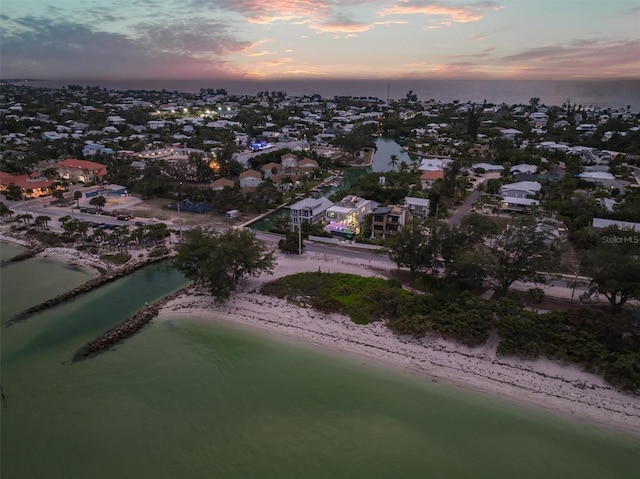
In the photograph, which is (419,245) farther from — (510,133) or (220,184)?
(510,133)

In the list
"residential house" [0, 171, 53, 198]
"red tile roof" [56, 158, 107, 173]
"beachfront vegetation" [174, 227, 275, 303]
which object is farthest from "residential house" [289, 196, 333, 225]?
"residential house" [0, 171, 53, 198]

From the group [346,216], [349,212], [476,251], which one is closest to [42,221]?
[346,216]

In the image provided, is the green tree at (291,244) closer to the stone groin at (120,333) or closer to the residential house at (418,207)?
A: the stone groin at (120,333)

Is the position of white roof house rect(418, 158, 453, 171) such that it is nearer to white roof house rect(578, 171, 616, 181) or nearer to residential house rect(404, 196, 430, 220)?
white roof house rect(578, 171, 616, 181)

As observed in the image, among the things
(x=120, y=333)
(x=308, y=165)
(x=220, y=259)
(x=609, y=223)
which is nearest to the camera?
(x=120, y=333)

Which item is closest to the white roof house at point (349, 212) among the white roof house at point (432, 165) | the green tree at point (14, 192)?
the white roof house at point (432, 165)
